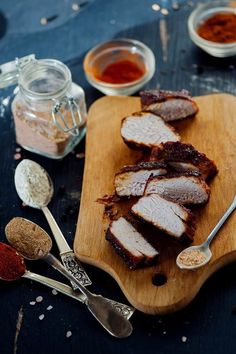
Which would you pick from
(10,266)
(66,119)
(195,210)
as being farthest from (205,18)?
(10,266)

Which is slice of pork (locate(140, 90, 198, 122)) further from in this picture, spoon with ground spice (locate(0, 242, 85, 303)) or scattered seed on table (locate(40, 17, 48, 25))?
scattered seed on table (locate(40, 17, 48, 25))

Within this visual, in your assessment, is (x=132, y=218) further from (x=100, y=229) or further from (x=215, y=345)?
(x=215, y=345)

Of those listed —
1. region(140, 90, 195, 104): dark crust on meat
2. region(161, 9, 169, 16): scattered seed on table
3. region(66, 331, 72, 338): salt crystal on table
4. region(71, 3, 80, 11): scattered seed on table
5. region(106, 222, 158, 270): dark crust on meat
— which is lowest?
region(66, 331, 72, 338): salt crystal on table

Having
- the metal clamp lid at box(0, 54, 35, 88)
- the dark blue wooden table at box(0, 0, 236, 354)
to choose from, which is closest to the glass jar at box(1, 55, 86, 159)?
the metal clamp lid at box(0, 54, 35, 88)

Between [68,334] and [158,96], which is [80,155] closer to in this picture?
[158,96]

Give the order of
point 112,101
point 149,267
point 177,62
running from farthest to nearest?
1. point 177,62
2. point 112,101
3. point 149,267

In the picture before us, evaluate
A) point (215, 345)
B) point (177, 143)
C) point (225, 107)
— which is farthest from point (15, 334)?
point (225, 107)
